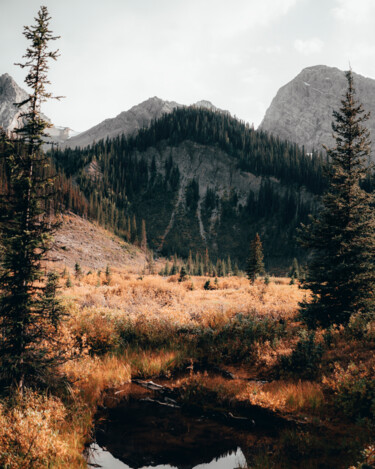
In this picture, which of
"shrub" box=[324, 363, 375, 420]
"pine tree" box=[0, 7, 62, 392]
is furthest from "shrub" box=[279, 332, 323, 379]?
"pine tree" box=[0, 7, 62, 392]

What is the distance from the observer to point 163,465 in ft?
15.9

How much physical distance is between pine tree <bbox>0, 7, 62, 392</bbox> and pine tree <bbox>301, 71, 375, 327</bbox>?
9.77 metres

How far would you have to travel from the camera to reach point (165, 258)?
4323 inches

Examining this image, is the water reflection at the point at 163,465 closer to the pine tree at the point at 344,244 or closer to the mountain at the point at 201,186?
the pine tree at the point at 344,244

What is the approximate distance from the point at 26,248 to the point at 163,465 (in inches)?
210

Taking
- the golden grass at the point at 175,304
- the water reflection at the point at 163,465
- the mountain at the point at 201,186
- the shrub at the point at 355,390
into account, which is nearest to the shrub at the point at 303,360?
the shrub at the point at 355,390

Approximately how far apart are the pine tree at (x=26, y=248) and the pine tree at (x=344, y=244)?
9.77 m

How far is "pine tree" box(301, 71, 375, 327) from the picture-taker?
10.6 meters

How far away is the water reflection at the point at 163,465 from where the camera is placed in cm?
482

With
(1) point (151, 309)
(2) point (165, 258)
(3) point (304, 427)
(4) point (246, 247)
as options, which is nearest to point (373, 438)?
(3) point (304, 427)

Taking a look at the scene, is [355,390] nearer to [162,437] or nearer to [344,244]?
[162,437]

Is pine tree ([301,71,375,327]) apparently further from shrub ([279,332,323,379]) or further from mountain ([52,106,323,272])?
mountain ([52,106,323,272])

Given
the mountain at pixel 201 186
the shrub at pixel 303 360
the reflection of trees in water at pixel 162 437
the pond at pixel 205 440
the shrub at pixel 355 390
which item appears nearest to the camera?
the pond at pixel 205 440

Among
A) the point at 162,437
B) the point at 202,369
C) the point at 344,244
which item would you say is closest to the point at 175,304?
the point at 202,369
